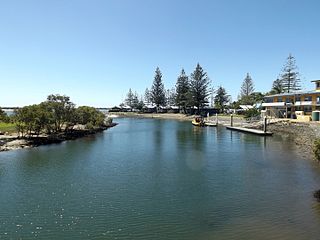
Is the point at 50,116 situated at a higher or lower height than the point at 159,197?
higher

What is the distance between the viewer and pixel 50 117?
4441 centimetres

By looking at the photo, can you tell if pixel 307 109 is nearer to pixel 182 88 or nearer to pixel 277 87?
pixel 277 87

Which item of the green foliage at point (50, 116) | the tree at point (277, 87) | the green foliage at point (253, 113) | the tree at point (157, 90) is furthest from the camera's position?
the tree at point (157, 90)

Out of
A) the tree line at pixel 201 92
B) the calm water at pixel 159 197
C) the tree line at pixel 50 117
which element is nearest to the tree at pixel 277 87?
the tree line at pixel 201 92

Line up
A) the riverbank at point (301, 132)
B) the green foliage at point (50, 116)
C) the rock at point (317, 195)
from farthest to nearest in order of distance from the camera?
the green foliage at point (50, 116)
the riverbank at point (301, 132)
the rock at point (317, 195)

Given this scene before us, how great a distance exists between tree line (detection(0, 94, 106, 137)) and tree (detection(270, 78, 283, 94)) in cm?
6141

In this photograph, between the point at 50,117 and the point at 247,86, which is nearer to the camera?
the point at 50,117

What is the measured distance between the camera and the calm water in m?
12.9

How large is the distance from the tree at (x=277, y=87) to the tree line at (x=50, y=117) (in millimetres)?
61409

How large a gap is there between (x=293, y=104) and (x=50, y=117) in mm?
49556

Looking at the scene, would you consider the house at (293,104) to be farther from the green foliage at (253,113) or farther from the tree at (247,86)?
the tree at (247,86)

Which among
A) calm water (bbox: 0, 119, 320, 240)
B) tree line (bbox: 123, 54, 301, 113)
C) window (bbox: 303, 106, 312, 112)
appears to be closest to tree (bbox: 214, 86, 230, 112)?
tree line (bbox: 123, 54, 301, 113)

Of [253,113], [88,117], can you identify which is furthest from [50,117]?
[253,113]

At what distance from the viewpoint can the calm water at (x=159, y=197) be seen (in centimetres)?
1288
